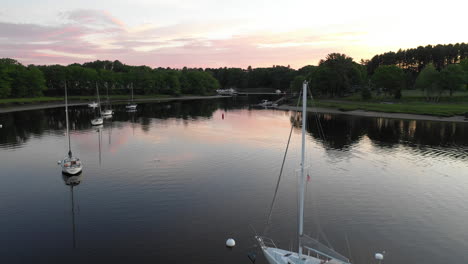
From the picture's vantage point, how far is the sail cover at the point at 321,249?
2533 cm

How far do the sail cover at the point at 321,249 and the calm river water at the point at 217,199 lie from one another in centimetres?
571

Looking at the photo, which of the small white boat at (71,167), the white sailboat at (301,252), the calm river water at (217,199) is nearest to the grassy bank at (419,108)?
the calm river water at (217,199)

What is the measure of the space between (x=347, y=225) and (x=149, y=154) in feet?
146

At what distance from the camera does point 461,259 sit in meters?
30.9

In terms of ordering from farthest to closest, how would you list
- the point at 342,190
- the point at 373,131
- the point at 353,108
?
the point at 353,108 < the point at 373,131 < the point at 342,190

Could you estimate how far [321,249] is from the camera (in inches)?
1037

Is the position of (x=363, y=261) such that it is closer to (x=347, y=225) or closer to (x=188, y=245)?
(x=347, y=225)

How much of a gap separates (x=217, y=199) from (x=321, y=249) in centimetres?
2070

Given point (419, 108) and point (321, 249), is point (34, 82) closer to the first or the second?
point (419, 108)

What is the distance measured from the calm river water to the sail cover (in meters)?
5.71

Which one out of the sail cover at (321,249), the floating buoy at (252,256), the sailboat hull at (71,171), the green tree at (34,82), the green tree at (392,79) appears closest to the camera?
the sail cover at (321,249)

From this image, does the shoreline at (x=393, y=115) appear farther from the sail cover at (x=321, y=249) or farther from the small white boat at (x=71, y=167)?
the sail cover at (x=321, y=249)

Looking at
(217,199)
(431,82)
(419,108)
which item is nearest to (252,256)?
(217,199)

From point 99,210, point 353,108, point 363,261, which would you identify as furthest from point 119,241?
point 353,108
